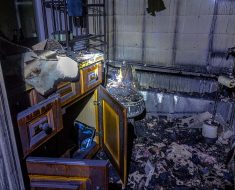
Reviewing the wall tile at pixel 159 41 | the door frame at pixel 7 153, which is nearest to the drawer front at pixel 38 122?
the door frame at pixel 7 153

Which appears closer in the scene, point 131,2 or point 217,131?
point 217,131

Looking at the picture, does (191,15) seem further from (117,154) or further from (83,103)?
(117,154)

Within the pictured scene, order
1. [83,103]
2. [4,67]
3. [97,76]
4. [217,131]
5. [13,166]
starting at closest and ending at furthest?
[13,166] < [4,67] < [97,76] < [83,103] < [217,131]

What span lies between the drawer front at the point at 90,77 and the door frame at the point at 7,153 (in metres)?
1.23

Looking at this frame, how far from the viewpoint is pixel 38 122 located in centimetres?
202

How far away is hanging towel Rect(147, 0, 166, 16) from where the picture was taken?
14.9 ft

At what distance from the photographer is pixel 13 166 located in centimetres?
178

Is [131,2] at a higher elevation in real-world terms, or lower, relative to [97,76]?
higher

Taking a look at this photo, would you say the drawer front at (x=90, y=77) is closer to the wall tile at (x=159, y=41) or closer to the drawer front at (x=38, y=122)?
the drawer front at (x=38, y=122)

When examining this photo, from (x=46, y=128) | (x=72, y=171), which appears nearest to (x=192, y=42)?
(x=46, y=128)

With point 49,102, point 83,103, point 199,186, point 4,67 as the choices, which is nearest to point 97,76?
point 83,103

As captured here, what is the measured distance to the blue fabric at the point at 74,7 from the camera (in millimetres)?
3961

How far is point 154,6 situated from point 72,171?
13.0 ft

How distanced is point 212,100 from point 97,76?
8.40 feet
